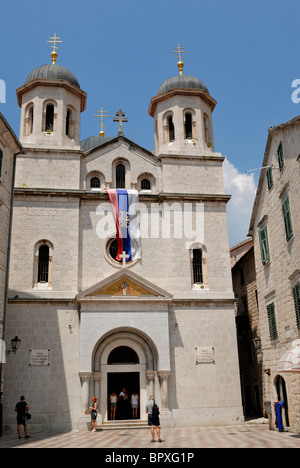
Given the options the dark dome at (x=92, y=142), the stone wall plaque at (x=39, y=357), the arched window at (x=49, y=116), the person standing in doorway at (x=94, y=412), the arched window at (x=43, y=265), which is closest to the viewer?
the person standing in doorway at (x=94, y=412)

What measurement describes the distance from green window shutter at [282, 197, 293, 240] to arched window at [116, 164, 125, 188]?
31.9ft

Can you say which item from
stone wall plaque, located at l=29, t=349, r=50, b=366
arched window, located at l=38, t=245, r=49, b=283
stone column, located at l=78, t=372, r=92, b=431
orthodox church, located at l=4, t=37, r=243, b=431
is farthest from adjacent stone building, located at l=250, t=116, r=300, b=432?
arched window, located at l=38, t=245, r=49, b=283

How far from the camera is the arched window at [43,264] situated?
23609mm

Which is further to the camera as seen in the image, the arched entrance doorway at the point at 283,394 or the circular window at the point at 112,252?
the circular window at the point at 112,252

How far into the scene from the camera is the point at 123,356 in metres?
23.0

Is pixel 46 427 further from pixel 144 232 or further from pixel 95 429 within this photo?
pixel 144 232

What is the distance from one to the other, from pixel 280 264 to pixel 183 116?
11.4m

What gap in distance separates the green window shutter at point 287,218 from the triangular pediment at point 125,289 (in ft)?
21.6

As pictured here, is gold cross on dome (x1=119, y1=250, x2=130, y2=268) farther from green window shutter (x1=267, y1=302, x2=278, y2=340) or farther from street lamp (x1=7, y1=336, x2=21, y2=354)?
green window shutter (x1=267, y1=302, x2=278, y2=340)

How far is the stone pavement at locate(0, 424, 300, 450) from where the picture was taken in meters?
14.8

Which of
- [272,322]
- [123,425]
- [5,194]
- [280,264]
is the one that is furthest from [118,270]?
[280,264]

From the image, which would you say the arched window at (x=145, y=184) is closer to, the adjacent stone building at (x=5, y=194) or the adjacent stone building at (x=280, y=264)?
the adjacent stone building at (x=280, y=264)

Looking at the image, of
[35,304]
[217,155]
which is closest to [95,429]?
[35,304]

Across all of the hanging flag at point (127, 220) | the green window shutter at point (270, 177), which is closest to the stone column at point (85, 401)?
the hanging flag at point (127, 220)
